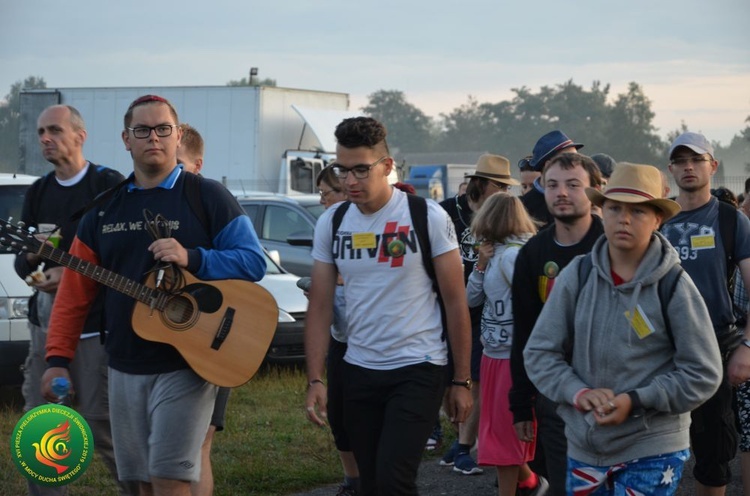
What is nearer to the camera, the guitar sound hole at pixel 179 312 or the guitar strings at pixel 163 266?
the guitar strings at pixel 163 266

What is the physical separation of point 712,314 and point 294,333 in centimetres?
588

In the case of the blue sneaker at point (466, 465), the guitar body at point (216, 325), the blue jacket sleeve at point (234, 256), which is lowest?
the blue sneaker at point (466, 465)

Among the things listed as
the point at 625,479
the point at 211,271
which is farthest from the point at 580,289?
the point at 211,271

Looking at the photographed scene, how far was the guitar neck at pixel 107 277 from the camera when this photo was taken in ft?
15.8

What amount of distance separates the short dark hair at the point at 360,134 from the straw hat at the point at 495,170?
279cm

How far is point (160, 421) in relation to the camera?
4789mm

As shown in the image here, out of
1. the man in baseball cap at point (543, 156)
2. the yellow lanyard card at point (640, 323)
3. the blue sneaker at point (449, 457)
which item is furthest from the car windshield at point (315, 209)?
the yellow lanyard card at point (640, 323)

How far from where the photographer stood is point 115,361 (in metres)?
4.95

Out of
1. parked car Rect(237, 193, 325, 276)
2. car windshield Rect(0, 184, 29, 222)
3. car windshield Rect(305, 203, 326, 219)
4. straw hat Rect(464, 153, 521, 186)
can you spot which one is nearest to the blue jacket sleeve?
straw hat Rect(464, 153, 521, 186)

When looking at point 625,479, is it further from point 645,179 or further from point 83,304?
point 83,304

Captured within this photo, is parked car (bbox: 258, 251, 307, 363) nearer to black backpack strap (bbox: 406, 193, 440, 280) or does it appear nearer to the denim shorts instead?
black backpack strap (bbox: 406, 193, 440, 280)

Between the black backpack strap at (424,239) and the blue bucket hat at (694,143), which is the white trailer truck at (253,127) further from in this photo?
the black backpack strap at (424,239)

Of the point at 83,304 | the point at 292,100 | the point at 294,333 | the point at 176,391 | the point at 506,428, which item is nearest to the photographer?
the point at 176,391

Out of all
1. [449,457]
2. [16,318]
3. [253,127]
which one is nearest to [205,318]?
[449,457]
